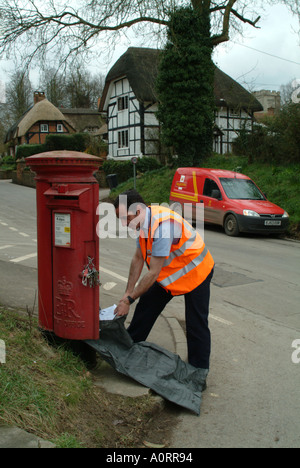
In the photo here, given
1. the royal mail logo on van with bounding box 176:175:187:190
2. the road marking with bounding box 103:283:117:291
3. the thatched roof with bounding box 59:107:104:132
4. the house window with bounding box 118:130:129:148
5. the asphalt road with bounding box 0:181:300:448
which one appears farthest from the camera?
the thatched roof with bounding box 59:107:104:132

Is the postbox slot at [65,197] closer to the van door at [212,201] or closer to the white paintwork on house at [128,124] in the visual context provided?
the van door at [212,201]

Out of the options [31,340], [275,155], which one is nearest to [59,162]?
[31,340]

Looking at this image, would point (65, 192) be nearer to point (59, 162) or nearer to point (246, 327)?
point (59, 162)

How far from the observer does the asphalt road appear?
3404 millimetres

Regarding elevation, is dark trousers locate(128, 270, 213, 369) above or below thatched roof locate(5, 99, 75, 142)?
below

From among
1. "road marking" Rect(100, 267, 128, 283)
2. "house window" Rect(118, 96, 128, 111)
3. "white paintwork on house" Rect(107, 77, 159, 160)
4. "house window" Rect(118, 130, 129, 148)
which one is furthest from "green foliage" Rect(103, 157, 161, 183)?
"road marking" Rect(100, 267, 128, 283)

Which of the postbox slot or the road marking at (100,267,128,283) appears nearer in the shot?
the postbox slot

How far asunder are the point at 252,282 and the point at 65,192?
16.7 feet

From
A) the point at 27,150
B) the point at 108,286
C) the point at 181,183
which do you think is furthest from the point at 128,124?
the point at 108,286

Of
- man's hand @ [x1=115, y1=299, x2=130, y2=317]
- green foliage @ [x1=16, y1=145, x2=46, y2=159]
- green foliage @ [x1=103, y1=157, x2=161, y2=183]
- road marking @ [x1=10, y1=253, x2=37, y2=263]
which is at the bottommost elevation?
road marking @ [x1=10, y1=253, x2=37, y2=263]

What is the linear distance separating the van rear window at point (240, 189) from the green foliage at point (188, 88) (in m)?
8.90

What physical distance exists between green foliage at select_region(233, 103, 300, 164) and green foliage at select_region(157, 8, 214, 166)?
2496 mm

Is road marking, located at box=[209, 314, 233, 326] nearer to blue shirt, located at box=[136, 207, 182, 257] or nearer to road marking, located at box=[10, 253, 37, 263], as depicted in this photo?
blue shirt, located at box=[136, 207, 182, 257]

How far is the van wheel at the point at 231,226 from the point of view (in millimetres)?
13580
